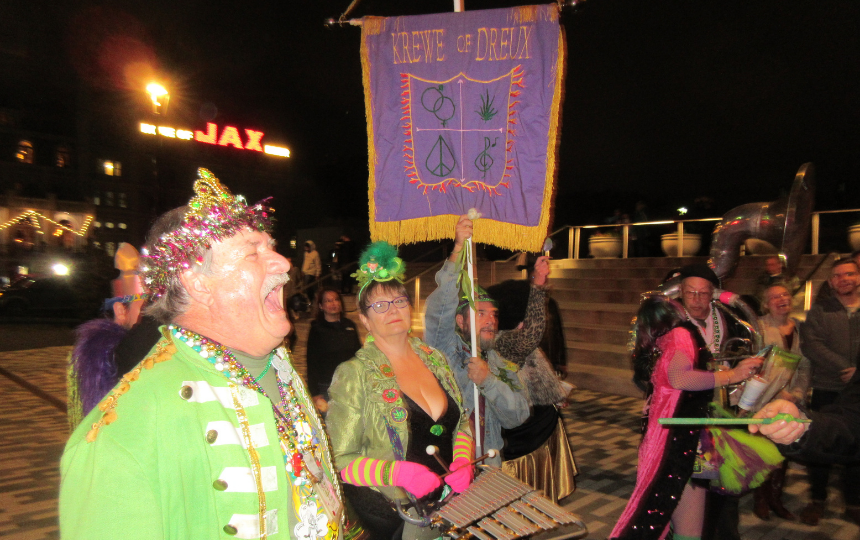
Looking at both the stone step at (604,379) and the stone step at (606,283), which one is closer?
the stone step at (604,379)

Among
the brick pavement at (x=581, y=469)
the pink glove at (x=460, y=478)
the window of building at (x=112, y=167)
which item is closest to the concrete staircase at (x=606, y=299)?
the brick pavement at (x=581, y=469)

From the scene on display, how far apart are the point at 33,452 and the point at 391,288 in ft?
16.4

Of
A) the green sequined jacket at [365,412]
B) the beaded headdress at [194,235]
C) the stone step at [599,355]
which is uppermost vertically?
the beaded headdress at [194,235]

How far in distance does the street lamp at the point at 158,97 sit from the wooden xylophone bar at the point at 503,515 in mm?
8027

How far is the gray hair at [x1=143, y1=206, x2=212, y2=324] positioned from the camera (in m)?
Answer: 1.28

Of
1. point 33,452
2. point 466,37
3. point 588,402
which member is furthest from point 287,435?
point 588,402

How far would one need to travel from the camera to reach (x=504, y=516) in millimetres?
1720

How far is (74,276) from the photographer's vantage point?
1723 cm

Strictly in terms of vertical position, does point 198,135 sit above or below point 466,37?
above

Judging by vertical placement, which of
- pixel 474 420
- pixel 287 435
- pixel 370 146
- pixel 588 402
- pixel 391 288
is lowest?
pixel 588 402

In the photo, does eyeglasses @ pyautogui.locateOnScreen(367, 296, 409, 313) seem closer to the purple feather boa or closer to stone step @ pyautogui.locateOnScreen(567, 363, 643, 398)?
the purple feather boa

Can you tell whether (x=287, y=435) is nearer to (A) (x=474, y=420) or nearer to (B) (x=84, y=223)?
(A) (x=474, y=420)

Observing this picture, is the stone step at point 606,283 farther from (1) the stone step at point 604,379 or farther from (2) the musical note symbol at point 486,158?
(2) the musical note symbol at point 486,158

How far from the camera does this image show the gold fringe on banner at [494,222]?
9.66 feet
